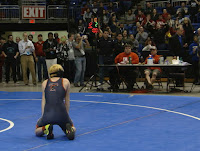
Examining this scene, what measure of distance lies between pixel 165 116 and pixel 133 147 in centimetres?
294

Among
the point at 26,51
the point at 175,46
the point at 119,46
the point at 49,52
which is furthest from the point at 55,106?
the point at 49,52

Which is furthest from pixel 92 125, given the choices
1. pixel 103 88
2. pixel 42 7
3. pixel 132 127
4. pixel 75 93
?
pixel 42 7

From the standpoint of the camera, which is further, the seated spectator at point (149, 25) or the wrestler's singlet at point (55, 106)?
the seated spectator at point (149, 25)

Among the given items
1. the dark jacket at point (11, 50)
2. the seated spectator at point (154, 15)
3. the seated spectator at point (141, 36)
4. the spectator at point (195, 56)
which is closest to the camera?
the spectator at point (195, 56)

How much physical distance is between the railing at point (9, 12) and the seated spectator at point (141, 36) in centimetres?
998

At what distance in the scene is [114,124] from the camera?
8.35m

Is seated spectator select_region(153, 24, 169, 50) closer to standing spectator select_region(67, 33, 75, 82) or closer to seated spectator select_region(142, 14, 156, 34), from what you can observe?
seated spectator select_region(142, 14, 156, 34)

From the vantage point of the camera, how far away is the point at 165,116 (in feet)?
30.1

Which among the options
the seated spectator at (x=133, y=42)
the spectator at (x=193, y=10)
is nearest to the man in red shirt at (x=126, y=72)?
the seated spectator at (x=133, y=42)

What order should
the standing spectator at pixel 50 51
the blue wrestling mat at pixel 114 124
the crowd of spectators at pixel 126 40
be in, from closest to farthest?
the blue wrestling mat at pixel 114 124 < the crowd of spectators at pixel 126 40 < the standing spectator at pixel 50 51

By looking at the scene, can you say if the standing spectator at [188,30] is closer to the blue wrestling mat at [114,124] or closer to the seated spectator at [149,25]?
the seated spectator at [149,25]

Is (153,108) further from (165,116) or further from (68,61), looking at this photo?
(68,61)

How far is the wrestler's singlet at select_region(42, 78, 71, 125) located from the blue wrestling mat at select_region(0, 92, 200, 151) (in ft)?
1.03

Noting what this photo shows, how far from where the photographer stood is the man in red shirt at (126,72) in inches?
563
